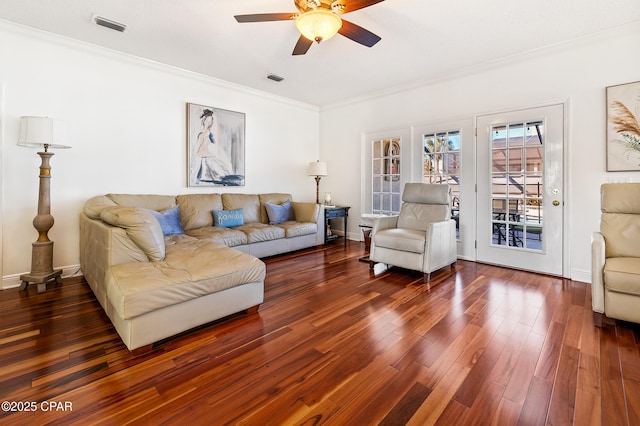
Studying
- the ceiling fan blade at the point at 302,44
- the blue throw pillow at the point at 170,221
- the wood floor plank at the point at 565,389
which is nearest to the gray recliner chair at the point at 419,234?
the wood floor plank at the point at 565,389

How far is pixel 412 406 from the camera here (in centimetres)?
141

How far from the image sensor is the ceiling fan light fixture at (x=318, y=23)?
2197 mm

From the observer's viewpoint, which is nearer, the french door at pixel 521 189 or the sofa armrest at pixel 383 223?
the french door at pixel 521 189

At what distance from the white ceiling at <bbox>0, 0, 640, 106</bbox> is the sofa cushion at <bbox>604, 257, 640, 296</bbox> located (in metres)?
2.19

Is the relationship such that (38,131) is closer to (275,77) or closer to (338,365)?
(275,77)

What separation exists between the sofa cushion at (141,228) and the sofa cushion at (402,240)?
2.35 m

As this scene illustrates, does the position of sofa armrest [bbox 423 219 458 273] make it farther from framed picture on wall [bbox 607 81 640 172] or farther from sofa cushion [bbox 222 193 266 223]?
sofa cushion [bbox 222 193 266 223]

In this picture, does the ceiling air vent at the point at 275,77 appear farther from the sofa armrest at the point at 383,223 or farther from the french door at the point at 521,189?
the french door at the point at 521,189

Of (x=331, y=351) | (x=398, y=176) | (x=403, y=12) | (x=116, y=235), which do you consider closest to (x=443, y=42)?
(x=403, y=12)

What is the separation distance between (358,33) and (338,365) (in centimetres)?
257

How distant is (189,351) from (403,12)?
3.20 metres

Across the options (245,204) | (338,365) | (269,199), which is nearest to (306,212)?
(269,199)

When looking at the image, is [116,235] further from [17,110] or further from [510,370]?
[510,370]

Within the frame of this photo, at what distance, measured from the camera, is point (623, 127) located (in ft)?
9.63
